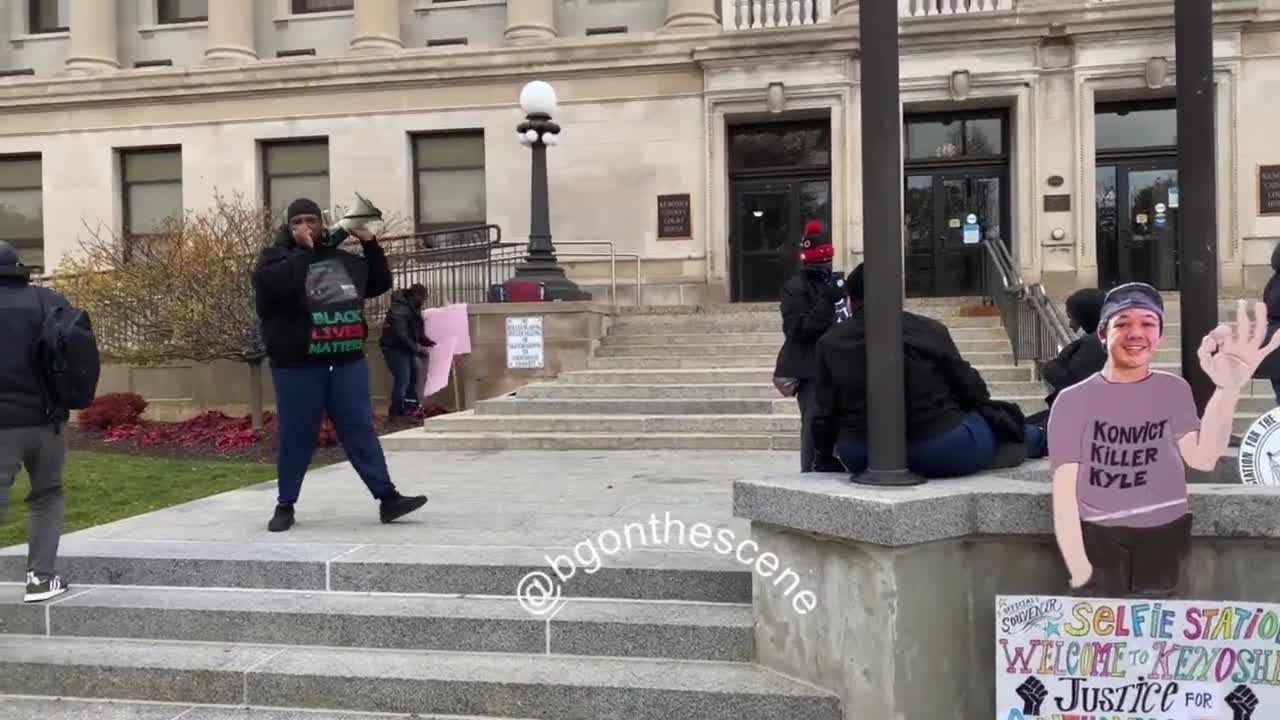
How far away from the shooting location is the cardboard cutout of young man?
3385 mm

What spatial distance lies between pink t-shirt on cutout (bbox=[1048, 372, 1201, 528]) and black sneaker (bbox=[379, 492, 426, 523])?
3931mm

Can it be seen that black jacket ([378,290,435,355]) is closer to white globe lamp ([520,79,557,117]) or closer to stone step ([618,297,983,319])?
white globe lamp ([520,79,557,117])

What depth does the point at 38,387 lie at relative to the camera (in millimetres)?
4730

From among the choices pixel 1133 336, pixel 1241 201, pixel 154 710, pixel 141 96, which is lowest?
pixel 154 710

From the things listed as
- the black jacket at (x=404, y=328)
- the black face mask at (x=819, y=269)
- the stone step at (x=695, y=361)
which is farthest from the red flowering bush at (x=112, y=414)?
the black face mask at (x=819, y=269)

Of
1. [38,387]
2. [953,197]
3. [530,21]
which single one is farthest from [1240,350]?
[530,21]

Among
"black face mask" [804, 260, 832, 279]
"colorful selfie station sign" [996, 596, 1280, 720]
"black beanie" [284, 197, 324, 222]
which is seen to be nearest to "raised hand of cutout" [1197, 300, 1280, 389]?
"colorful selfie station sign" [996, 596, 1280, 720]

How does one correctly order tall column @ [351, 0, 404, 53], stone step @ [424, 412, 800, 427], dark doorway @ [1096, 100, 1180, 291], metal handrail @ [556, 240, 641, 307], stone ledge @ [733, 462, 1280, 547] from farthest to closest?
tall column @ [351, 0, 404, 53], metal handrail @ [556, 240, 641, 307], dark doorway @ [1096, 100, 1180, 291], stone step @ [424, 412, 800, 427], stone ledge @ [733, 462, 1280, 547]

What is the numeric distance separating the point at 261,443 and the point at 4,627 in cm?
777

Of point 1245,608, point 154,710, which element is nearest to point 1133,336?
point 1245,608

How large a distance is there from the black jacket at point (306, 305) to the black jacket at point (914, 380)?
2.96 metres

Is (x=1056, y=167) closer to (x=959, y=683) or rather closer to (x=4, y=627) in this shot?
(x=959, y=683)

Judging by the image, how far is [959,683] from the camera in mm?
3670

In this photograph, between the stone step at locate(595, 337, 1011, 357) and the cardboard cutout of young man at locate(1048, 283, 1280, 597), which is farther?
the stone step at locate(595, 337, 1011, 357)
